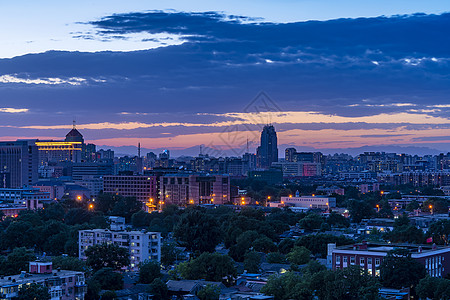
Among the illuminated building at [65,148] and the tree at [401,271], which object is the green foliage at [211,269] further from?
the illuminated building at [65,148]

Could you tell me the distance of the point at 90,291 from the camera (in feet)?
82.8

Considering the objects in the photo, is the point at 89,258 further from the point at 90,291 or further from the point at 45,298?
the point at 45,298

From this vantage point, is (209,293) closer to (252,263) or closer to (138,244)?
(252,263)

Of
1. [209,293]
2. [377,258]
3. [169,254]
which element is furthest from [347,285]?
[169,254]

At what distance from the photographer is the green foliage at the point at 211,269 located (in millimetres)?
28078

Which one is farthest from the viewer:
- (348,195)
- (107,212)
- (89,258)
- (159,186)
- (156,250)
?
(348,195)

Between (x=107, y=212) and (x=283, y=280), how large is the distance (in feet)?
121

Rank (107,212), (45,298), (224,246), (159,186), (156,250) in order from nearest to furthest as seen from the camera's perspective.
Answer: (45,298)
(156,250)
(224,246)
(107,212)
(159,186)

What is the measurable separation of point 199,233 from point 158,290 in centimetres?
1284

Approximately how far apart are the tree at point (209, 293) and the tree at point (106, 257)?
20.9 feet

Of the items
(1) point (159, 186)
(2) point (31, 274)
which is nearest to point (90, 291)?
(2) point (31, 274)

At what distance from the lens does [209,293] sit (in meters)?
25.0

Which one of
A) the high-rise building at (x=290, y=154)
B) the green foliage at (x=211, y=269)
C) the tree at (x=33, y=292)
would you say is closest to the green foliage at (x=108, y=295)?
the tree at (x=33, y=292)

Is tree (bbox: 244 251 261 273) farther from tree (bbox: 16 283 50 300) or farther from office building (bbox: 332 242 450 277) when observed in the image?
tree (bbox: 16 283 50 300)
